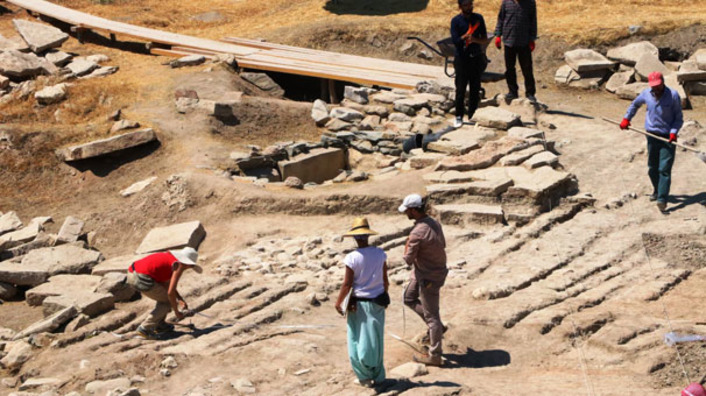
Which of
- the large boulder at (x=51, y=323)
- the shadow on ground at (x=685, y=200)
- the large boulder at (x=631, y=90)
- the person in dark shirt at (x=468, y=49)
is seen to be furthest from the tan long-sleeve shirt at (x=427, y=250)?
the large boulder at (x=631, y=90)

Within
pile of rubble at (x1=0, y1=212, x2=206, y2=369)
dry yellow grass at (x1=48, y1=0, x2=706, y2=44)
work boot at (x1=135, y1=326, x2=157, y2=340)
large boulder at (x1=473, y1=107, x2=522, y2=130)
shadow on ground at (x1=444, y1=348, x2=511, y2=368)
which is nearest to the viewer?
shadow on ground at (x1=444, y1=348, x2=511, y2=368)

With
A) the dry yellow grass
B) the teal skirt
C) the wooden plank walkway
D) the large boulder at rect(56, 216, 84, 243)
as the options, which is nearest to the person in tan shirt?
the teal skirt

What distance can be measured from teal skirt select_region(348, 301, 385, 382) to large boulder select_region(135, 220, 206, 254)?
4.36 meters

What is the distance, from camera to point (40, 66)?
653 inches

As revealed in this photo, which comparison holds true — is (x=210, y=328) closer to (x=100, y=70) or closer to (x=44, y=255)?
(x=44, y=255)

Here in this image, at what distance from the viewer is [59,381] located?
7.33 meters

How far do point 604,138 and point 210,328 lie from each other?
6.98 meters

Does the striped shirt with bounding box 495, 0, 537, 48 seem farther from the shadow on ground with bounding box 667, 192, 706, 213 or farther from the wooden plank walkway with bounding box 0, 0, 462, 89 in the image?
the shadow on ground with bounding box 667, 192, 706, 213

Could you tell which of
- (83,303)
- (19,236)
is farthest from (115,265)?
(19,236)

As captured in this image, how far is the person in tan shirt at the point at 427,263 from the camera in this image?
6719mm

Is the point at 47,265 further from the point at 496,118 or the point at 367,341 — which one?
the point at 496,118

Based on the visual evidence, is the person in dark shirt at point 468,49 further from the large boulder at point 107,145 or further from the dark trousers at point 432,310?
the dark trousers at point 432,310

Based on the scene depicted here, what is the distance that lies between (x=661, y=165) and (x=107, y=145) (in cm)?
808

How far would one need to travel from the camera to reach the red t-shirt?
26.0 ft
